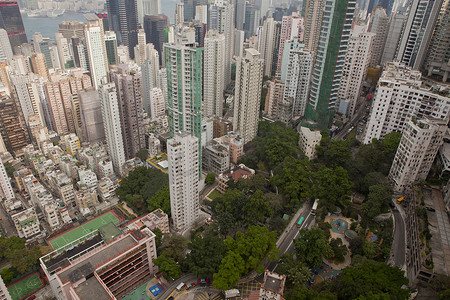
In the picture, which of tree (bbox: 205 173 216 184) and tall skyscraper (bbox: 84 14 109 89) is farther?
tall skyscraper (bbox: 84 14 109 89)

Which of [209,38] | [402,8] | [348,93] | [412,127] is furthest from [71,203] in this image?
[402,8]

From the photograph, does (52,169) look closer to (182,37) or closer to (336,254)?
(182,37)

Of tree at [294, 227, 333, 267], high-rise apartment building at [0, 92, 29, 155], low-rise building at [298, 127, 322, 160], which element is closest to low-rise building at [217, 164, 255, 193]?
low-rise building at [298, 127, 322, 160]

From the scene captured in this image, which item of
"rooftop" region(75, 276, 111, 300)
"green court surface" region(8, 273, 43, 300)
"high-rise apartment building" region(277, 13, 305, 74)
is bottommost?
"green court surface" region(8, 273, 43, 300)

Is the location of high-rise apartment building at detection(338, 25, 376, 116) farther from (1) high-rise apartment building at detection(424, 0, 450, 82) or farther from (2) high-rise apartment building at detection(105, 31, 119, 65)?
(2) high-rise apartment building at detection(105, 31, 119, 65)

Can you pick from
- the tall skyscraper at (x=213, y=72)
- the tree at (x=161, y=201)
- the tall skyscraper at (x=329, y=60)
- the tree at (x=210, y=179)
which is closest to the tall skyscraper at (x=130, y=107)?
the tree at (x=210, y=179)

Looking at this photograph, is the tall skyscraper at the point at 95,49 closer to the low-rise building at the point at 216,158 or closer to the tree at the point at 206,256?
the low-rise building at the point at 216,158
